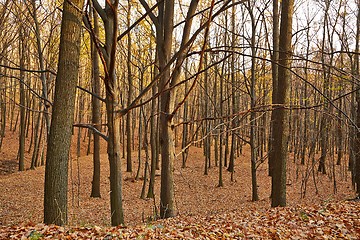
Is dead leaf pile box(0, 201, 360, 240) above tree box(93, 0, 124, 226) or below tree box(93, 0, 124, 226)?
below

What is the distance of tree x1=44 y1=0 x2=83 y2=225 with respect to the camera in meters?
4.36

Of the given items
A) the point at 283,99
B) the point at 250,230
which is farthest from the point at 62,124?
the point at 283,99

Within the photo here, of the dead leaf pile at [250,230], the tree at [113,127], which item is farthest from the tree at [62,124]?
the tree at [113,127]

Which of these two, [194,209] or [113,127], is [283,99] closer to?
[113,127]

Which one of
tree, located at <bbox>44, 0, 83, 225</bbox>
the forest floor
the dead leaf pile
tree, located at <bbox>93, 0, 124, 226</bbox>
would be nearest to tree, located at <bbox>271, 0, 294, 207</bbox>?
the forest floor

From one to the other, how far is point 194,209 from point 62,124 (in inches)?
371

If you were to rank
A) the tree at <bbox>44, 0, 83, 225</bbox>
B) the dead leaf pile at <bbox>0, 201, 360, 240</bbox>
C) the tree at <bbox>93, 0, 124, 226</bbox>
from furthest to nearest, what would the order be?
1. the tree at <bbox>93, 0, 124, 226</bbox>
2. the tree at <bbox>44, 0, 83, 225</bbox>
3. the dead leaf pile at <bbox>0, 201, 360, 240</bbox>

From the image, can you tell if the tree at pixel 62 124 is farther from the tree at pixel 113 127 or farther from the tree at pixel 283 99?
the tree at pixel 283 99

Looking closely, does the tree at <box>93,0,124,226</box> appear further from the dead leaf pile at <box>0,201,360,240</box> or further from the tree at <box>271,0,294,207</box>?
the tree at <box>271,0,294,207</box>

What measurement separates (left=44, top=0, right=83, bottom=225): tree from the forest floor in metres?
0.34

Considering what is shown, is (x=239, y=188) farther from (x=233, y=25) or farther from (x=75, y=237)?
(x=75, y=237)

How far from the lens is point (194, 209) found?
42.0 feet

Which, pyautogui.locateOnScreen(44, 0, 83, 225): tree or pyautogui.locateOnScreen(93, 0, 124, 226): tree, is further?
pyautogui.locateOnScreen(93, 0, 124, 226): tree

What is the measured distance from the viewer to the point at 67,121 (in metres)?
4.45
